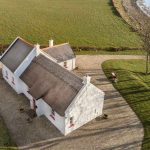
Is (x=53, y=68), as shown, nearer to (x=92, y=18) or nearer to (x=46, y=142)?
(x=46, y=142)

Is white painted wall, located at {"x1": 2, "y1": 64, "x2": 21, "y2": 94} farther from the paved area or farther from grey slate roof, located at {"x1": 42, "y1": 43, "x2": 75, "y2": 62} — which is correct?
grey slate roof, located at {"x1": 42, "y1": 43, "x2": 75, "y2": 62}

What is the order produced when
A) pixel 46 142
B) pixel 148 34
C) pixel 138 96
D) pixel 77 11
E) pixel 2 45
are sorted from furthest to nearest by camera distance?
1. pixel 77 11
2. pixel 2 45
3. pixel 148 34
4. pixel 138 96
5. pixel 46 142

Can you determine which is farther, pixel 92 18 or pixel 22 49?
pixel 92 18

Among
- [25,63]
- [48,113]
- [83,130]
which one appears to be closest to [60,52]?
[25,63]

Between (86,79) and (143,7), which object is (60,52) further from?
(143,7)

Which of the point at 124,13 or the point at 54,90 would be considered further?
the point at 124,13

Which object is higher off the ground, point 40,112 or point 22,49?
point 22,49

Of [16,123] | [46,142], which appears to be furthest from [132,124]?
[16,123]

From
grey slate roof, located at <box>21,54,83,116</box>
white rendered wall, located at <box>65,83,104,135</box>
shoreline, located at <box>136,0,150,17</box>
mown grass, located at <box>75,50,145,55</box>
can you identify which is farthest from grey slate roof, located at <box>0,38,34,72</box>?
shoreline, located at <box>136,0,150,17</box>
